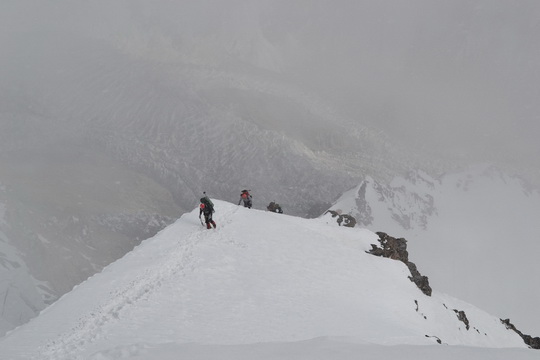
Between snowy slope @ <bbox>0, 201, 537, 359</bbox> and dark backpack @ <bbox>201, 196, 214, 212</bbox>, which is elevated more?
dark backpack @ <bbox>201, 196, 214, 212</bbox>

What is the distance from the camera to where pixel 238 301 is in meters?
16.8

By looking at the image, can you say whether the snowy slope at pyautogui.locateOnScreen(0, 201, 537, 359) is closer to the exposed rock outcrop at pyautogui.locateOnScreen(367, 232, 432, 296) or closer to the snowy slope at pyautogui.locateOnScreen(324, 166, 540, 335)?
the exposed rock outcrop at pyautogui.locateOnScreen(367, 232, 432, 296)

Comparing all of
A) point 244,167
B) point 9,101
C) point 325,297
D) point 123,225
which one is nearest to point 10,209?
point 123,225

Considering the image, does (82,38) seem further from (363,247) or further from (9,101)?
(363,247)

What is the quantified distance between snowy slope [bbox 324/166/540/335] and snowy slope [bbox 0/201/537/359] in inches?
2854

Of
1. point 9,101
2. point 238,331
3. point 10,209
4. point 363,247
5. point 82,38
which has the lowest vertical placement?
point 238,331

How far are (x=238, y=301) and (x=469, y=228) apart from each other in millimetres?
111358

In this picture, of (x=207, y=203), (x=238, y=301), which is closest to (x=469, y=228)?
(x=207, y=203)

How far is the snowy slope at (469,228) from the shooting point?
318 ft

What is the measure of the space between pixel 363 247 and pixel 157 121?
372ft

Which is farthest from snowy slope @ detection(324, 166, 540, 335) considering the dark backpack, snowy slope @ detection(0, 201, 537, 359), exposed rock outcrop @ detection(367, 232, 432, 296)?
the dark backpack

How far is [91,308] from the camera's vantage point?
1638 centimetres

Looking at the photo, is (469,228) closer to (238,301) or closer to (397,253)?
(397,253)

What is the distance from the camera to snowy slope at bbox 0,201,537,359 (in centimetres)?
1338
